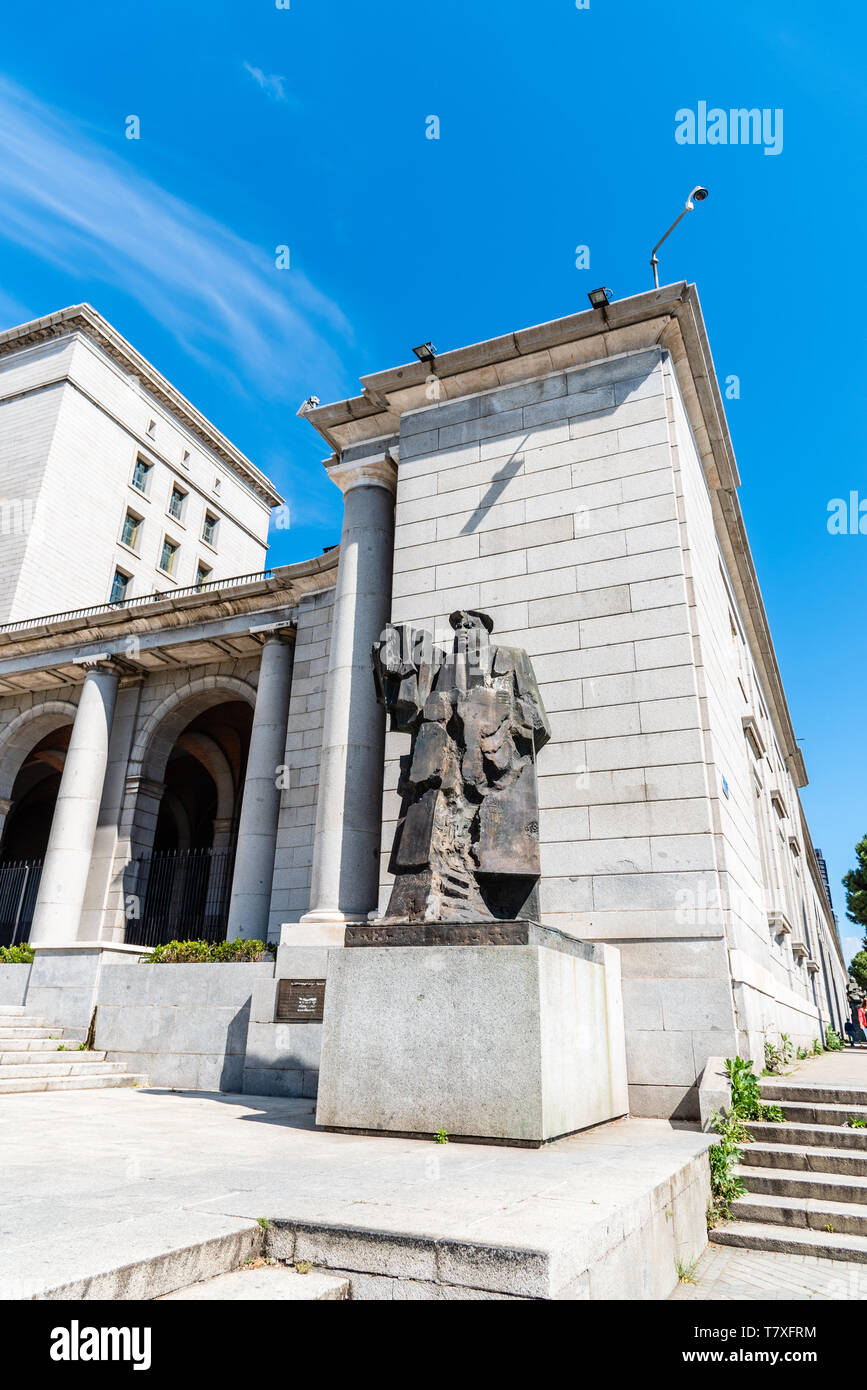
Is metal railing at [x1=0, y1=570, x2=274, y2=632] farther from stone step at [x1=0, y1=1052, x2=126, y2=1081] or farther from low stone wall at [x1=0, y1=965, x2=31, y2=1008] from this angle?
stone step at [x1=0, y1=1052, x2=126, y2=1081]

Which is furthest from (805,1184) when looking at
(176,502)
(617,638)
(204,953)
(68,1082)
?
(176,502)

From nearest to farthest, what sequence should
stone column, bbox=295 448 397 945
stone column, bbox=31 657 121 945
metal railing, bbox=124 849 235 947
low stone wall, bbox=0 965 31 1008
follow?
1. stone column, bbox=295 448 397 945
2. low stone wall, bbox=0 965 31 1008
3. stone column, bbox=31 657 121 945
4. metal railing, bbox=124 849 235 947

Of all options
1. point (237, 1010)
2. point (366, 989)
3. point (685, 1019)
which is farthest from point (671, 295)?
point (237, 1010)

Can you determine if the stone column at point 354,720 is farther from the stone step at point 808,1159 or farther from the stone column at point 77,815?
the stone column at point 77,815

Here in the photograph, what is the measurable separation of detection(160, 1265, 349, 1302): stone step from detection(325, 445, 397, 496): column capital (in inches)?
550

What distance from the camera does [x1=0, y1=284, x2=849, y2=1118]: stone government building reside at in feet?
35.3

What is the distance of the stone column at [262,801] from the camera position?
17609mm

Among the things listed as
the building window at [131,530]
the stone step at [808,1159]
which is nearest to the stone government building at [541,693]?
the stone step at [808,1159]

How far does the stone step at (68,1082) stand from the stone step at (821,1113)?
9031mm

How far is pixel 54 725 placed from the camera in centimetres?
2517

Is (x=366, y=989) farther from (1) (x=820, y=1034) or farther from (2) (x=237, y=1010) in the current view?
(1) (x=820, y=1034)

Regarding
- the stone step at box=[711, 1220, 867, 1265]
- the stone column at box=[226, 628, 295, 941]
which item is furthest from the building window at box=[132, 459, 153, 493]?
the stone step at box=[711, 1220, 867, 1265]

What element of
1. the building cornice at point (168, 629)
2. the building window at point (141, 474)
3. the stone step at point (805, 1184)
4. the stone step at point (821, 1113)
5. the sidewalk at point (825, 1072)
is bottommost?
the stone step at point (805, 1184)

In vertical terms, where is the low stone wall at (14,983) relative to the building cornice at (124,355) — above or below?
below
